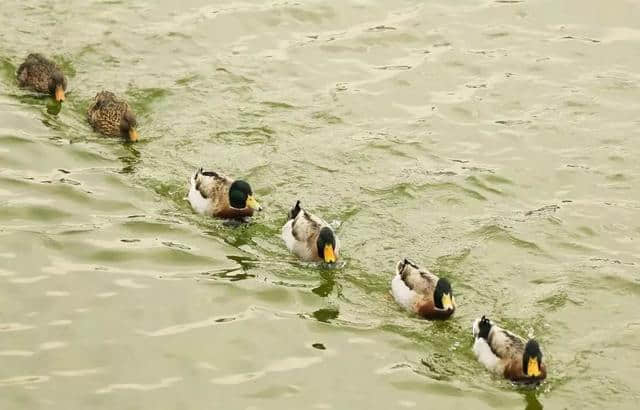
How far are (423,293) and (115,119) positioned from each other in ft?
20.7

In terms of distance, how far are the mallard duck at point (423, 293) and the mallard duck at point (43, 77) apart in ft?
24.0

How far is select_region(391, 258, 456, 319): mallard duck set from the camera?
11922 millimetres

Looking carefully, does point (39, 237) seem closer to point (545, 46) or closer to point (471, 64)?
point (471, 64)

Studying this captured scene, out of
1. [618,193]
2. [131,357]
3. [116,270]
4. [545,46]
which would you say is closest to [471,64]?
[545,46]

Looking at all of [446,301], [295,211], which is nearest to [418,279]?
[446,301]

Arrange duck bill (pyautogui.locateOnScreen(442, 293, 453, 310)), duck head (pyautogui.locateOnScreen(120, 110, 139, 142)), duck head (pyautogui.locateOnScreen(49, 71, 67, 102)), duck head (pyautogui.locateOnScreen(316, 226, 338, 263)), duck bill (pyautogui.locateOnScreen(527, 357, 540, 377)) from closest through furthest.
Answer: duck bill (pyautogui.locateOnScreen(527, 357, 540, 377)) → duck bill (pyautogui.locateOnScreen(442, 293, 453, 310)) → duck head (pyautogui.locateOnScreen(316, 226, 338, 263)) → duck head (pyautogui.locateOnScreen(120, 110, 139, 142)) → duck head (pyautogui.locateOnScreen(49, 71, 67, 102))

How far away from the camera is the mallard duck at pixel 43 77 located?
16.7 m

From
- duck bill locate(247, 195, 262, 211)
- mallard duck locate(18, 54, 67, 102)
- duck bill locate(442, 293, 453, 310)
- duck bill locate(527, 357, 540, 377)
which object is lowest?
duck bill locate(527, 357, 540, 377)

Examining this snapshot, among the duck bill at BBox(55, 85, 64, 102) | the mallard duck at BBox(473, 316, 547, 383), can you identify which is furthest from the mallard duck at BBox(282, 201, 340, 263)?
the duck bill at BBox(55, 85, 64, 102)

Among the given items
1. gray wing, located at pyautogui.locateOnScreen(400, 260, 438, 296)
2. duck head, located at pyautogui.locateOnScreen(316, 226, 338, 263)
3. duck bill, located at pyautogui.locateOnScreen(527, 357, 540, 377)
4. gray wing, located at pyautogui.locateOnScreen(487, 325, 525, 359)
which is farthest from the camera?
duck head, located at pyautogui.locateOnScreen(316, 226, 338, 263)

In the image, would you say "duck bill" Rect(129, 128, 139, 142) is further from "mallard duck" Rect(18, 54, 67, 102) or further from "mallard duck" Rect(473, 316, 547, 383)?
"mallard duck" Rect(473, 316, 547, 383)

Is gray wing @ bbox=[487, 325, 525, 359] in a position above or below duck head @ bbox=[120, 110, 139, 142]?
→ below

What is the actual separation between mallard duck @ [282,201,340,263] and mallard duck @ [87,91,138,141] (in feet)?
11.9

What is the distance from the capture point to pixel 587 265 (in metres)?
13.4
